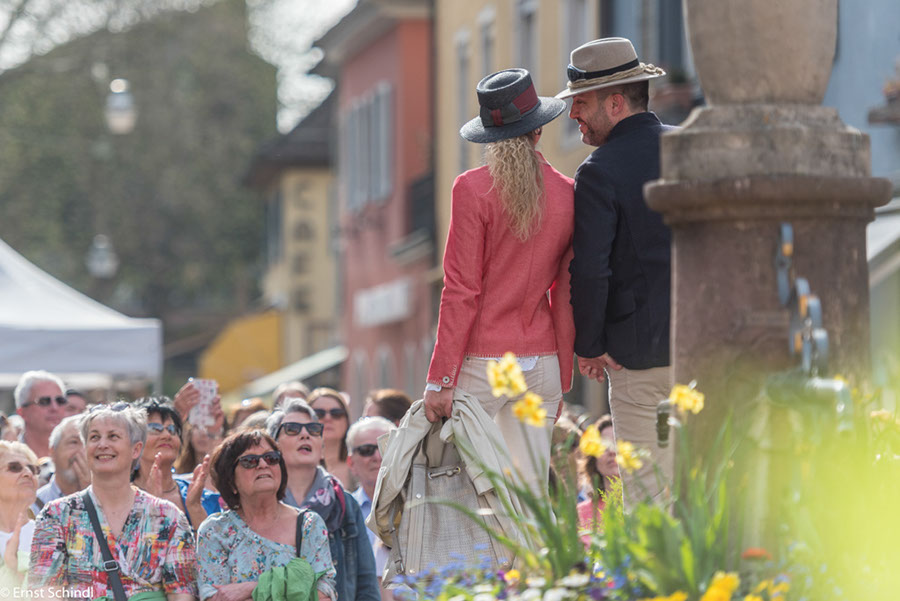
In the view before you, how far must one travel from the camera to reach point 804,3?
18.1 ft

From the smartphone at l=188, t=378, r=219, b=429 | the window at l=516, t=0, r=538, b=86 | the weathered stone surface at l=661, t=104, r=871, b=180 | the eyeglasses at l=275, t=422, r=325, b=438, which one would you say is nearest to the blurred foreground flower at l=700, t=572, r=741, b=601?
the weathered stone surface at l=661, t=104, r=871, b=180

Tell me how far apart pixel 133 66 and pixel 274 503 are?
39127 millimetres

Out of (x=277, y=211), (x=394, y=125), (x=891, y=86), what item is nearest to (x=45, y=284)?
(x=891, y=86)

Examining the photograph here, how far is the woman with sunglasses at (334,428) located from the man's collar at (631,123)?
3643mm

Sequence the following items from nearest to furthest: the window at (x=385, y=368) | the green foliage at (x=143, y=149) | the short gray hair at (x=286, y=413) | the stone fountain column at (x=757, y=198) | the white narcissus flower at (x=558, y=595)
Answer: the white narcissus flower at (x=558, y=595), the stone fountain column at (x=757, y=198), the short gray hair at (x=286, y=413), the window at (x=385, y=368), the green foliage at (x=143, y=149)

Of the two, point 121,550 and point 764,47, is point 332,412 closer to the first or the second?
point 121,550

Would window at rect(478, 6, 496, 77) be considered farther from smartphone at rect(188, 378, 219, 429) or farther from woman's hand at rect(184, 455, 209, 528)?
woman's hand at rect(184, 455, 209, 528)

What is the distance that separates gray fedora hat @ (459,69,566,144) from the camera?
22.9 feet

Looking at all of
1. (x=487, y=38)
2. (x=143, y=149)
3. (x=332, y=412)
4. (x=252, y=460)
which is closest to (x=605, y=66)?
(x=252, y=460)

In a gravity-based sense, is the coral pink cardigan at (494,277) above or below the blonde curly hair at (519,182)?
below

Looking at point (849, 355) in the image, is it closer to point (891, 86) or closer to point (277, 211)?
point (891, 86)

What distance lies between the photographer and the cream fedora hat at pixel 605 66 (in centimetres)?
697

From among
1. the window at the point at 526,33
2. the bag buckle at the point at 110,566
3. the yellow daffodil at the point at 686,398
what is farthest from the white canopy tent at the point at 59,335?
the yellow daffodil at the point at 686,398

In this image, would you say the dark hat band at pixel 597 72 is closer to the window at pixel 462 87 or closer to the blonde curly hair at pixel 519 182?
the blonde curly hair at pixel 519 182
